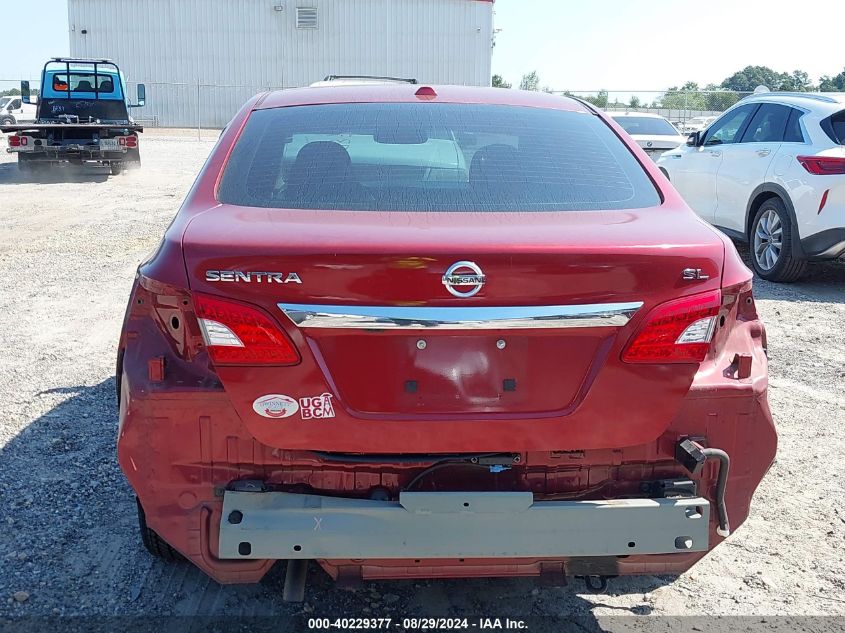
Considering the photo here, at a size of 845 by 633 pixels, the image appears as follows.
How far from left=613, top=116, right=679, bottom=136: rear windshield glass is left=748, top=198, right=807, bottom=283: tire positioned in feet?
29.0

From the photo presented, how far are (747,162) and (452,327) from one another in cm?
750

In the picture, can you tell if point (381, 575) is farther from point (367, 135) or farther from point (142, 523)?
point (367, 135)

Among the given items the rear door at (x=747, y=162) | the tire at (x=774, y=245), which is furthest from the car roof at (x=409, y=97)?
the rear door at (x=747, y=162)

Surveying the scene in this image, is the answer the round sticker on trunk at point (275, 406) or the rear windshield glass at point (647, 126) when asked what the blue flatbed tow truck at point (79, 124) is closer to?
the rear windshield glass at point (647, 126)

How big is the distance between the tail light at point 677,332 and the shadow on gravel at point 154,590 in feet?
3.56

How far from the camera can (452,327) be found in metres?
2.41

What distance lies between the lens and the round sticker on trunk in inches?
96.9

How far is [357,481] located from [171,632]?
3.06ft

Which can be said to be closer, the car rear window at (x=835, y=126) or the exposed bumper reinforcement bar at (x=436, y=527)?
the exposed bumper reinforcement bar at (x=436, y=527)

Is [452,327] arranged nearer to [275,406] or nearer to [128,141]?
[275,406]

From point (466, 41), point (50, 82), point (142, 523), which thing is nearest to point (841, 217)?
point (142, 523)

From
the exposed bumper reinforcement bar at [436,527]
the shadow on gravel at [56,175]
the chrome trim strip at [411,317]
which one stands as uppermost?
the chrome trim strip at [411,317]

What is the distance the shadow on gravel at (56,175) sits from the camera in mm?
17737

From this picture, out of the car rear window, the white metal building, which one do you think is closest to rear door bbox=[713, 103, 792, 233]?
the car rear window
